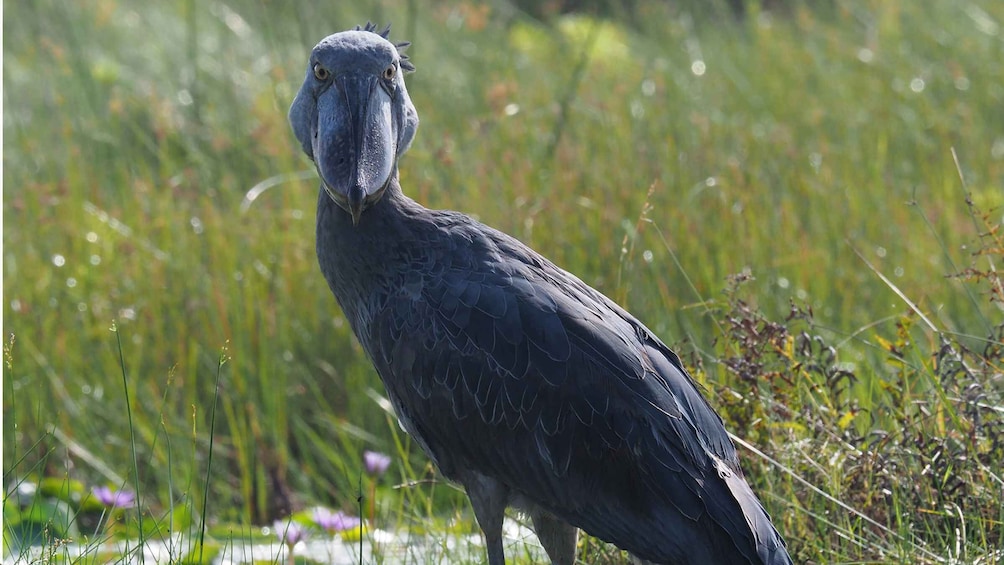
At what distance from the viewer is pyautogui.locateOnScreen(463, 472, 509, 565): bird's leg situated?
2.90m

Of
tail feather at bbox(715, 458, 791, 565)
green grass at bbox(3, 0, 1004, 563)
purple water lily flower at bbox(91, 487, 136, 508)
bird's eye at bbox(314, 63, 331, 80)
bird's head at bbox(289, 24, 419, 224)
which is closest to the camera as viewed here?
tail feather at bbox(715, 458, 791, 565)

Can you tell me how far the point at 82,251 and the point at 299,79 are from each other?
1825 mm

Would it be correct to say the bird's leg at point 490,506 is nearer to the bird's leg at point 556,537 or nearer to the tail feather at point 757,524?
the bird's leg at point 556,537

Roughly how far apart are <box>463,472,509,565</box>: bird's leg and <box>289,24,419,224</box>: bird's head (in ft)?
2.35

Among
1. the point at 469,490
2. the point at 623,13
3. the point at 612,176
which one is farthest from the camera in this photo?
the point at 623,13

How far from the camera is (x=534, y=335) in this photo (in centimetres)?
288

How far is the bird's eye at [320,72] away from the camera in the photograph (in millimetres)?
3058

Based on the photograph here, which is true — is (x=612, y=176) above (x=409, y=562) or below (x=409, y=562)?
above

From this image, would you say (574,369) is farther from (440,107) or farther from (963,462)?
(440,107)

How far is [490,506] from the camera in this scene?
2.98m

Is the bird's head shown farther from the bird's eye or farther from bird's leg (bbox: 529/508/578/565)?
bird's leg (bbox: 529/508/578/565)

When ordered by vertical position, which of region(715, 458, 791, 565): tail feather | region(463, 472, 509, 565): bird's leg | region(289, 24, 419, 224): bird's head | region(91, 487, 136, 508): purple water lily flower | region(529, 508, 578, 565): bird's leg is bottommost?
region(91, 487, 136, 508): purple water lily flower

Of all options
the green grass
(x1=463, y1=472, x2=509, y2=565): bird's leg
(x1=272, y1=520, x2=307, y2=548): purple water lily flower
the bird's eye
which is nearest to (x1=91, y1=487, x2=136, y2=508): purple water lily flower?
the green grass

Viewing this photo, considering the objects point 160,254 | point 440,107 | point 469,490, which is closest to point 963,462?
point 469,490
